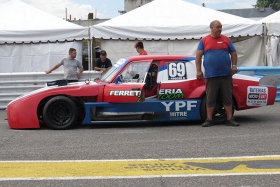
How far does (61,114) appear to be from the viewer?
29.0 feet

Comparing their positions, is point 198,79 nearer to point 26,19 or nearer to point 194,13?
point 194,13

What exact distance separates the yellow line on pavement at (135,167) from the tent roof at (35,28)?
8.41m

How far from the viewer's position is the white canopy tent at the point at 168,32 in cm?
1430

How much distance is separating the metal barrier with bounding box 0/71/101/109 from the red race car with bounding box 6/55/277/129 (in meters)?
3.78

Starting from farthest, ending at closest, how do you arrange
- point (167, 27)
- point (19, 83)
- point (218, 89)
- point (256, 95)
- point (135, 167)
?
point (167, 27), point (19, 83), point (256, 95), point (218, 89), point (135, 167)

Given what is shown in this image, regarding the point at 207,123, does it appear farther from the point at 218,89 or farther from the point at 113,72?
the point at 113,72

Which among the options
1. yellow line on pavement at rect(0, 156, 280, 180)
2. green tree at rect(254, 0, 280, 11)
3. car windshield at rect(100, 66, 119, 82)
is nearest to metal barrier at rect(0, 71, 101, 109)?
car windshield at rect(100, 66, 119, 82)

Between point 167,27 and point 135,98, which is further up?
point 167,27

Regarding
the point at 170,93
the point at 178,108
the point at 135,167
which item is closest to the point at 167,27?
the point at 170,93

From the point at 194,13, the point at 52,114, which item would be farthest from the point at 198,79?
the point at 194,13

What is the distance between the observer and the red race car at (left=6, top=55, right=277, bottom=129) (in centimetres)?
868

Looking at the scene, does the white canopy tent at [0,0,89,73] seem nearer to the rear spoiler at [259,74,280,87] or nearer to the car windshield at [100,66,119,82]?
the car windshield at [100,66,119,82]

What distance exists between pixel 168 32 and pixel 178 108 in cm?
592

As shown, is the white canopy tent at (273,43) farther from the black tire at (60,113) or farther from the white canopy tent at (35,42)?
the black tire at (60,113)
